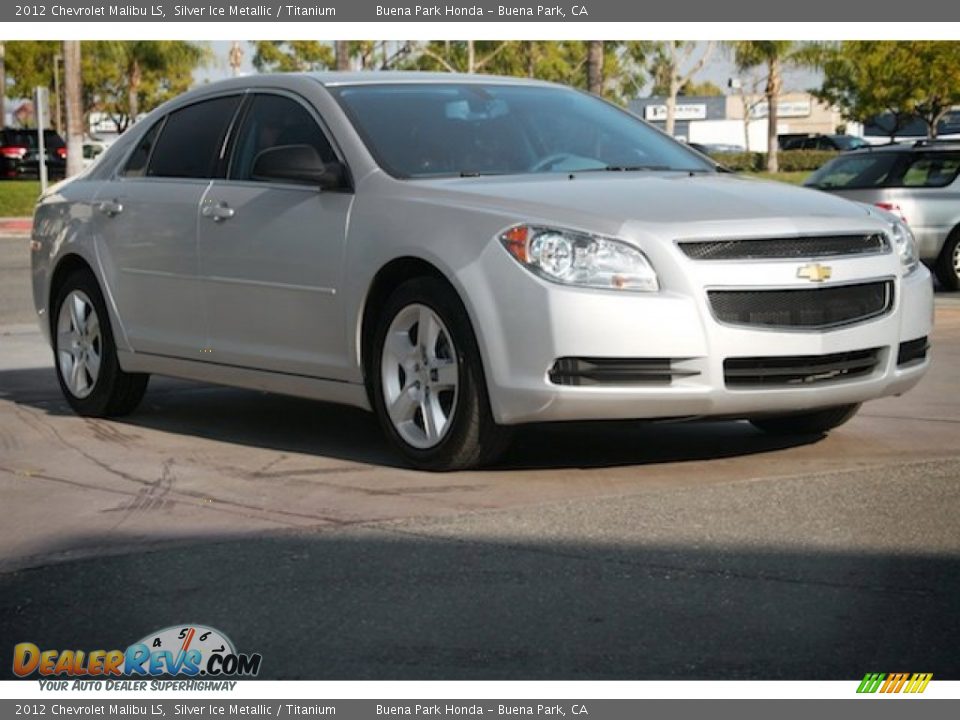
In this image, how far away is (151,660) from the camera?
4.74 metres

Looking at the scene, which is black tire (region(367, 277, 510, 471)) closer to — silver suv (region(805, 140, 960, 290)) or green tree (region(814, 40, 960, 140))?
silver suv (region(805, 140, 960, 290))

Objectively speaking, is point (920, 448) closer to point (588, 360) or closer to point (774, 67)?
point (588, 360)

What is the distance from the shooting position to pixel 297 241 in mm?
8086

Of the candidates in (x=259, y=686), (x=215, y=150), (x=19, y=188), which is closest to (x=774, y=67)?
(x=19, y=188)

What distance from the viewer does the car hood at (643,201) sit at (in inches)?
283

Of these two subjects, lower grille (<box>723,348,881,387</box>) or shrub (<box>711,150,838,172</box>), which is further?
shrub (<box>711,150,838,172</box>)

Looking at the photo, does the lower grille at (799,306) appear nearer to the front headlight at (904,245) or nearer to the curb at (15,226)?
the front headlight at (904,245)

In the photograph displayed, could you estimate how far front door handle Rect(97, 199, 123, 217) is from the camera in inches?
367

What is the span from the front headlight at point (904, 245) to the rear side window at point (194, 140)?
10.2 feet

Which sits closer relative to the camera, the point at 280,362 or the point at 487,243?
the point at 487,243

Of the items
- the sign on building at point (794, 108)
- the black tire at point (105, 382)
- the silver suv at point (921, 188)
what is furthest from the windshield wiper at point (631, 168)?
the sign on building at point (794, 108)

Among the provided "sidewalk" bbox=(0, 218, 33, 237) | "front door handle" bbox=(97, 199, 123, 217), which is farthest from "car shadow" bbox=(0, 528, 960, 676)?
A: "sidewalk" bbox=(0, 218, 33, 237)

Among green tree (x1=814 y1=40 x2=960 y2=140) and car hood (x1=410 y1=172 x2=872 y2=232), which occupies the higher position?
car hood (x1=410 y1=172 x2=872 y2=232)

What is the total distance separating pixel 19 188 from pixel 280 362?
1537 inches
